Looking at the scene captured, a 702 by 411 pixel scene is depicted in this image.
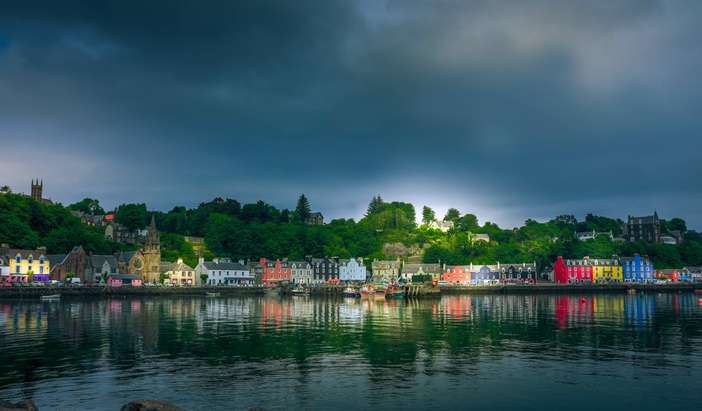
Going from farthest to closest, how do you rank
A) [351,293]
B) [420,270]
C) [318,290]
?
[420,270] → [318,290] → [351,293]

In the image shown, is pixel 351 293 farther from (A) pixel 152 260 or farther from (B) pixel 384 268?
(B) pixel 384 268

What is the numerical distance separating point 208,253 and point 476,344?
121 meters

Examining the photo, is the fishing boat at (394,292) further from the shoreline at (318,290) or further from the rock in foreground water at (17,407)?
the rock in foreground water at (17,407)

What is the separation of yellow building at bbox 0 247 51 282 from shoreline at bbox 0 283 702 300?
49.7 feet

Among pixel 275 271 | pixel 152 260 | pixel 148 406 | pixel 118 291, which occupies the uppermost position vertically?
pixel 152 260

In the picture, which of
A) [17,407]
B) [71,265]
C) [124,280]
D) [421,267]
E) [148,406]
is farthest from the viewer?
[421,267]

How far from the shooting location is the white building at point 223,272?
128m

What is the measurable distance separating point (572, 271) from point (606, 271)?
10423mm

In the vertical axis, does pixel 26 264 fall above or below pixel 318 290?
above

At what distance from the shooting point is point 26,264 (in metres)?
104

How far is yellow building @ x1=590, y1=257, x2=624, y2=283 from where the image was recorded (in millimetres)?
157250

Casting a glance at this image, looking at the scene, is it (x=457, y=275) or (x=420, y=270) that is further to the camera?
(x=420, y=270)

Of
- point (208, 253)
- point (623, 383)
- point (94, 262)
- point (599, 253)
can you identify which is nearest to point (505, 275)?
point (599, 253)

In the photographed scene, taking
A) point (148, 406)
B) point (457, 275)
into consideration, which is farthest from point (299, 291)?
point (148, 406)
